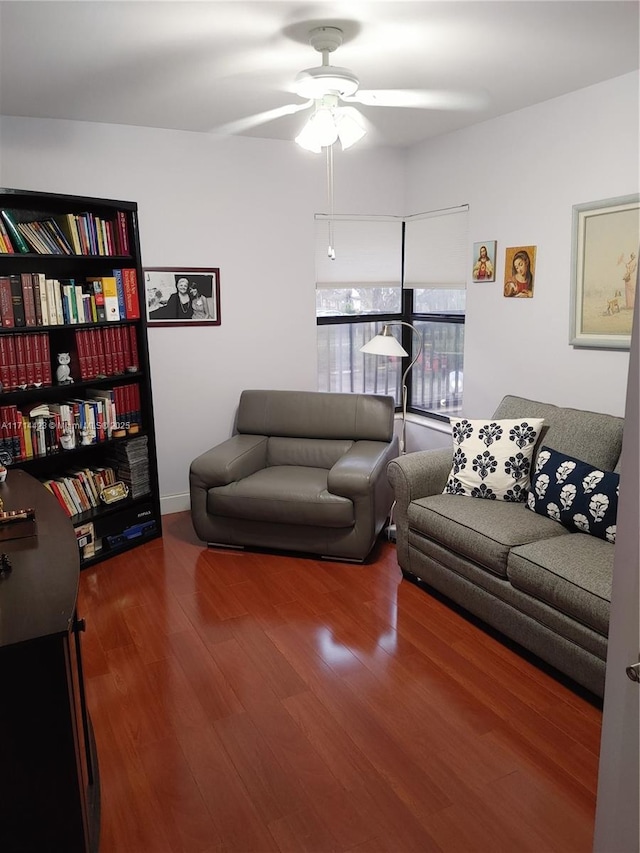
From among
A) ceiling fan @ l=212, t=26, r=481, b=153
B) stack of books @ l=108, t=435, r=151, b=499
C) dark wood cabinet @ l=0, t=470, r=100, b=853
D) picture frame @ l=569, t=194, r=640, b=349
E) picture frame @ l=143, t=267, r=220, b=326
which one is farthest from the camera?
picture frame @ l=143, t=267, r=220, b=326

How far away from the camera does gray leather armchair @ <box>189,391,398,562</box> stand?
3.72 meters

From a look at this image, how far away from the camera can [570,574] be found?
2.56 metres

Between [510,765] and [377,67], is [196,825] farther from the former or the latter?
[377,67]

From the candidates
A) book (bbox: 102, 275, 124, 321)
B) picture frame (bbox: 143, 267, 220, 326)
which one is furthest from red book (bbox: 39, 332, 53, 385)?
picture frame (bbox: 143, 267, 220, 326)

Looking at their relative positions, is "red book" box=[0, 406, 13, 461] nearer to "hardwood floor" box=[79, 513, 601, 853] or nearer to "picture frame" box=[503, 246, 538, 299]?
"hardwood floor" box=[79, 513, 601, 853]

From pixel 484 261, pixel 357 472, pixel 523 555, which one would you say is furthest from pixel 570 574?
pixel 484 261

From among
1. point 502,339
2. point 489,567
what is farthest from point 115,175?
point 489,567

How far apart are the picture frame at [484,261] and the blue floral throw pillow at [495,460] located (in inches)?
46.0

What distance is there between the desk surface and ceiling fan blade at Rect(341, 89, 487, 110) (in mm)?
2447

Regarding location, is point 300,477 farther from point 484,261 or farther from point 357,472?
point 484,261

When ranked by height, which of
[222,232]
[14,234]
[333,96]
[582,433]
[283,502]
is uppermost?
[333,96]

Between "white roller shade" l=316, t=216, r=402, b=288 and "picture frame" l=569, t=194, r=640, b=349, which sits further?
"white roller shade" l=316, t=216, r=402, b=288

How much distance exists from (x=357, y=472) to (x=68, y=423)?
1.63 meters

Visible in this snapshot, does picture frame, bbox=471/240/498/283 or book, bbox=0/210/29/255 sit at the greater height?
book, bbox=0/210/29/255
